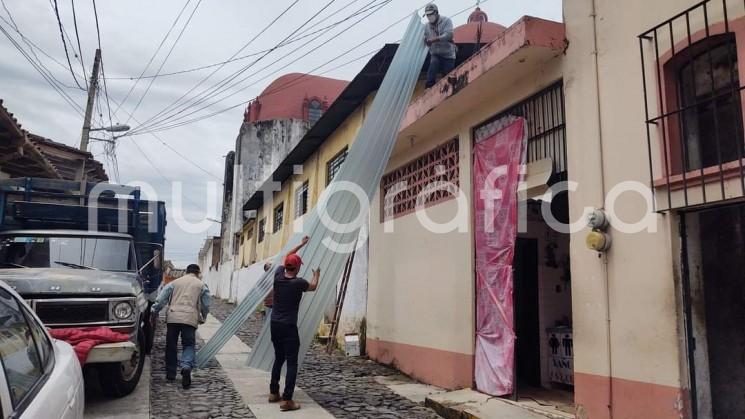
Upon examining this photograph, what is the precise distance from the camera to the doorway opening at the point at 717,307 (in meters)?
4.01

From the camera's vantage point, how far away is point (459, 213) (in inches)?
278

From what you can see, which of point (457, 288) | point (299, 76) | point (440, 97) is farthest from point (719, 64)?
point (299, 76)

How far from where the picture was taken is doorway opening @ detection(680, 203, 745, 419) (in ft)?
13.1

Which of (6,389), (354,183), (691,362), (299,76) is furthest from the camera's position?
(299,76)

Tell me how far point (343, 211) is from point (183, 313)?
2536mm

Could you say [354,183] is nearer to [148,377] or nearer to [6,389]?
[148,377]

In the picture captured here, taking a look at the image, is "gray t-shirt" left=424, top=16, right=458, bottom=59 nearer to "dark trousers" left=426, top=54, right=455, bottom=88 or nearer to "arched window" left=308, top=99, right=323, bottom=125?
"dark trousers" left=426, top=54, right=455, bottom=88

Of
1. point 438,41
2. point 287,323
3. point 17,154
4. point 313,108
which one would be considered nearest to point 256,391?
point 287,323

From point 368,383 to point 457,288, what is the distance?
74.2 inches

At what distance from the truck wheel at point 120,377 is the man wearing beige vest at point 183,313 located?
63 cm

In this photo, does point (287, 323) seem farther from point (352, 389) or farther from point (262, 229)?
point (262, 229)

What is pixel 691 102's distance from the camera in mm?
4262

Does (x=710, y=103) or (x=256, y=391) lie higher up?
(x=710, y=103)

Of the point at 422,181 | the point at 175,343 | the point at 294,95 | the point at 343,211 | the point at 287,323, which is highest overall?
the point at 294,95
